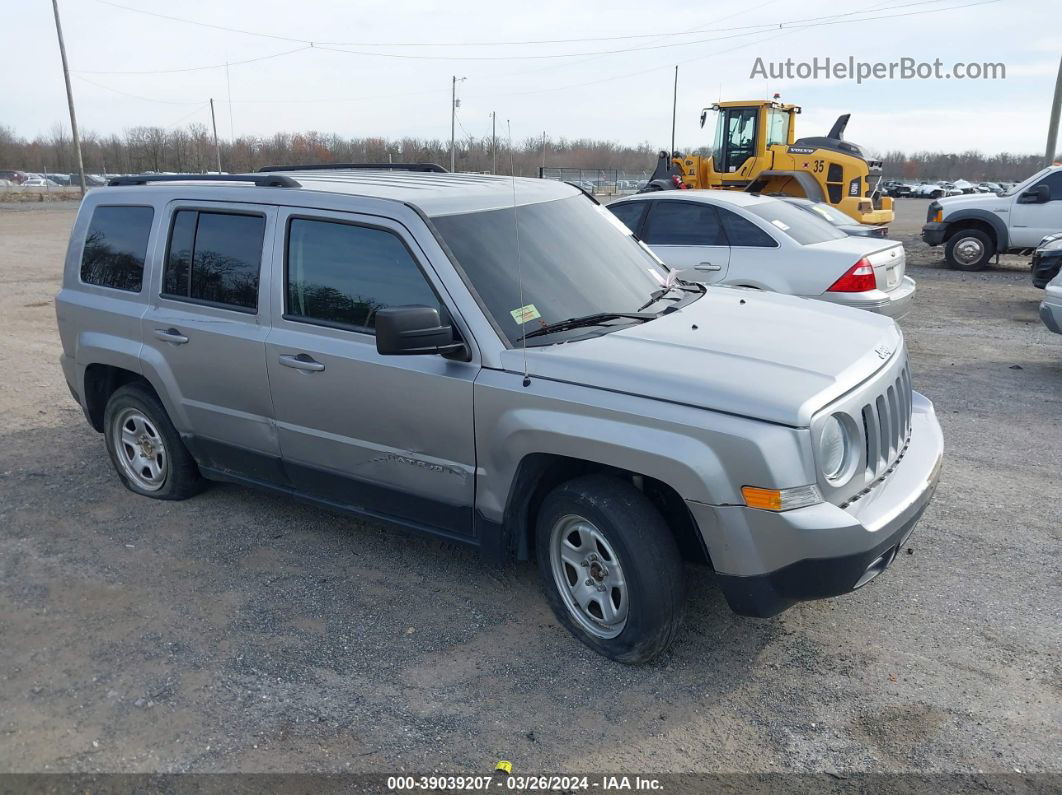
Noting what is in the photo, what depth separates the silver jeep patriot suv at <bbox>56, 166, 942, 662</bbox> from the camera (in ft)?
10.8

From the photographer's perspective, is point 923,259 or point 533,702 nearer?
point 533,702

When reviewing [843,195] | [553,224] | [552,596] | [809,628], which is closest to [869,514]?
[809,628]

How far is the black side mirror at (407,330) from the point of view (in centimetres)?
357

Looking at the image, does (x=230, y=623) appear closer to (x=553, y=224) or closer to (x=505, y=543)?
(x=505, y=543)

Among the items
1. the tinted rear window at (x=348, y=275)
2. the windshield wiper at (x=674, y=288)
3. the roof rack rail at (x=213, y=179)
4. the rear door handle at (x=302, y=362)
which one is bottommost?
the rear door handle at (x=302, y=362)

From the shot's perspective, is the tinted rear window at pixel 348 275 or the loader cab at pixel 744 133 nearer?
the tinted rear window at pixel 348 275

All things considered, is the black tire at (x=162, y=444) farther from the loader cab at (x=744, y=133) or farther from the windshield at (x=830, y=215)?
the loader cab at (x=744, y=133)

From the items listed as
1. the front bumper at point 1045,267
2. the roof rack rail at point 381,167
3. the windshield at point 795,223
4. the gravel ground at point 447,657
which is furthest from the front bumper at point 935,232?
the roof rack rail at point 381,167

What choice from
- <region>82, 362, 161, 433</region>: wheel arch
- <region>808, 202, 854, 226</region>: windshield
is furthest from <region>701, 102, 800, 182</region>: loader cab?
<region>82, 362, 161, 433</region>: wheel arch

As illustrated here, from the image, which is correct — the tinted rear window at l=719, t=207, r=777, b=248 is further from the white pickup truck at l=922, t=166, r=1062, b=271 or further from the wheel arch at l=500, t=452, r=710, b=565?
the white pickup truck at l=922, t=166, r=1062, b=271

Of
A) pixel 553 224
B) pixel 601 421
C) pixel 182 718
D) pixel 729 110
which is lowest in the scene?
pixel 182 718

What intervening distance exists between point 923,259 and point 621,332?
17.2 meters

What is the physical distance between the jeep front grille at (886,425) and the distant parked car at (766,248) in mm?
4477

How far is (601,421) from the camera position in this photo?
11.3 ft
